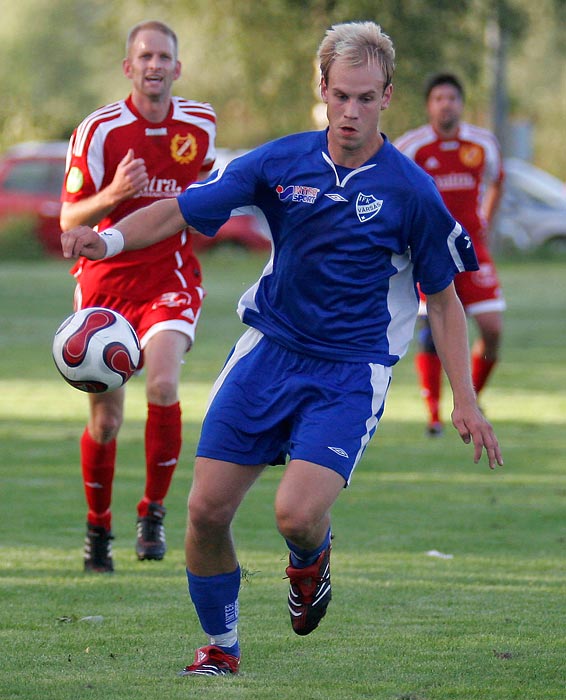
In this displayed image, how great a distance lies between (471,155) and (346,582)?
5.30m

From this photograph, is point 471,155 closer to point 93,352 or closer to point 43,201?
point 93,352

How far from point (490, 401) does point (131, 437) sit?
3.54m

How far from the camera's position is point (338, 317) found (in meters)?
5.02

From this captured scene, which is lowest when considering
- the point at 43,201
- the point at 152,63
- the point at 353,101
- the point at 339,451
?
the point at 43,201

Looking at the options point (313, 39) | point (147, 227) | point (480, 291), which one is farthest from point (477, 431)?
point (313, 39)

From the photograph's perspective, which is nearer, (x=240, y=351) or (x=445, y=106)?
(x=240, y=351)

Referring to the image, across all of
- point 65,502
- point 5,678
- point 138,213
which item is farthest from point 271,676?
point 65,502

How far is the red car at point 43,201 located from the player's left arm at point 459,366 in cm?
2513

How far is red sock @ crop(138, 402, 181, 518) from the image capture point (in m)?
6.95

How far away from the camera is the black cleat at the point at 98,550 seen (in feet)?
22.0

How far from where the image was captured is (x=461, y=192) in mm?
10992

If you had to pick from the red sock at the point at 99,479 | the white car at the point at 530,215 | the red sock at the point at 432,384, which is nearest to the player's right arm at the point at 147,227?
the red sock at the point at 99,479

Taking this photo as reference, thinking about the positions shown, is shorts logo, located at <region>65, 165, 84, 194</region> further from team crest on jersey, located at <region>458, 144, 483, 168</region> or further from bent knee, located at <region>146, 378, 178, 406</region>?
team crest on jersey, located at <region>458, 144, 483, 168</region>

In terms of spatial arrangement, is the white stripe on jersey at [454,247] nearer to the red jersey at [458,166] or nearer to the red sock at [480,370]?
the red jersey at [458,166]
